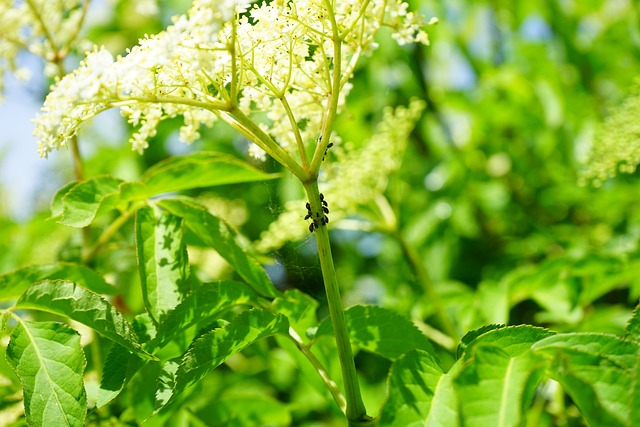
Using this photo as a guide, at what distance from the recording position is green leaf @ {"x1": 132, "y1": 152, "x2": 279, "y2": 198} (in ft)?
4.75

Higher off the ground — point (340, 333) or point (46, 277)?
point (46, 277)

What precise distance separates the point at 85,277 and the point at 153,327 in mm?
335

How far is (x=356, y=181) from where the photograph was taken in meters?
2.30

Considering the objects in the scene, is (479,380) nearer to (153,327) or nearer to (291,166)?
(291,166)

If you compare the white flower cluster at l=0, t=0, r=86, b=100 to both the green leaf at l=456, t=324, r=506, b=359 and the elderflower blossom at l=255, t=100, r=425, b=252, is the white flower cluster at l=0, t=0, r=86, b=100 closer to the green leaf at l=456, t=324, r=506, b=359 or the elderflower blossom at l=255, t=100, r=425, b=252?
the elderflower blossom at l=255, t=100, r=425, b=252

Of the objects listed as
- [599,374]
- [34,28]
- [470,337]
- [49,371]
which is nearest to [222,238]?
[49,371]

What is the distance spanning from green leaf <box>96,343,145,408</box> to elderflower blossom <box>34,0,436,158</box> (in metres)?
0.40

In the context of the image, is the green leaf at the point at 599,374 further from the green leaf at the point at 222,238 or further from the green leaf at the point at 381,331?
the green leaf at the point at 222,238

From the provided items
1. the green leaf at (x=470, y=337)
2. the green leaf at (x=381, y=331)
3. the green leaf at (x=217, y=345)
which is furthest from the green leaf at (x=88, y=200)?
the green leaf at (x=470, y=337)

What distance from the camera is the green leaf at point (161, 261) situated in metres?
1.23

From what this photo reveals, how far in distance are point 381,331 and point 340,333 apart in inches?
6.1

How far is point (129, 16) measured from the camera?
4168 millimetres

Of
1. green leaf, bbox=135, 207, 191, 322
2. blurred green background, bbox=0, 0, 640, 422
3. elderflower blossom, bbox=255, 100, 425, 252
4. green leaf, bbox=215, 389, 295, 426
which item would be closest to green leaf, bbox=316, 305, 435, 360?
green leaf, bbox=135, 207, 191, 322

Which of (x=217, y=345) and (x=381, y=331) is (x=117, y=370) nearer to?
(x=217, y=345)
